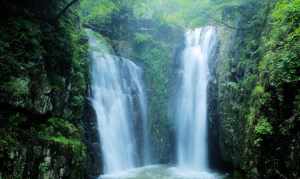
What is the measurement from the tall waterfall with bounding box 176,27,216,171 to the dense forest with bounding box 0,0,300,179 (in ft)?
0.95

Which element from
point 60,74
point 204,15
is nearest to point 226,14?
point 204,15

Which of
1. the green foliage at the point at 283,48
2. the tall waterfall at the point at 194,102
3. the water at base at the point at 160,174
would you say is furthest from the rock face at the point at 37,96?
the tall waterfall at the point at 194,102

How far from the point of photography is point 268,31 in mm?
8766

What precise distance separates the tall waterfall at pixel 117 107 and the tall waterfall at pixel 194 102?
6.77 ft

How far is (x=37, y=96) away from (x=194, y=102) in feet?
30.3

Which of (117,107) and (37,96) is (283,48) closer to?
(37,96)

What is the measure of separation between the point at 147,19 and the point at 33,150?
12.6 m

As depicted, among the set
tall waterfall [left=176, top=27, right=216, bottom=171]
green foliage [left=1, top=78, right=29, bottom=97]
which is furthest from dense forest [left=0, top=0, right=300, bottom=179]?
tall waterfall [left=176, top=27, right=216, bottom=171]

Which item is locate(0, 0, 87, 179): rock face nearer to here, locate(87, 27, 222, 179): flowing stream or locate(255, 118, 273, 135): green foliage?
locate(87, 27, 222, 179): flowing stream

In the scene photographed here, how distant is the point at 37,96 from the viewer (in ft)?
23.4

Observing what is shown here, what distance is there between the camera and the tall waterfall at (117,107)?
1159 cm

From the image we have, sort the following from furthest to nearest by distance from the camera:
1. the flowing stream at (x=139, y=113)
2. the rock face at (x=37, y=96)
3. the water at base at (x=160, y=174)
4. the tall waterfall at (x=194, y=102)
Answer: the tall waterfall at (x=194, y=102) < the flowing stream at (x=139, y=113) < the water at base at (x=160, y=174) < the rock face at (x=37, y=96)

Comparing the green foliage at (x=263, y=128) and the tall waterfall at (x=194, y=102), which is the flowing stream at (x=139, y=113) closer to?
the tall waterfall at (x=194, y=102)

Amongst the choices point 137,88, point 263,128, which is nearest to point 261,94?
point 263,128
